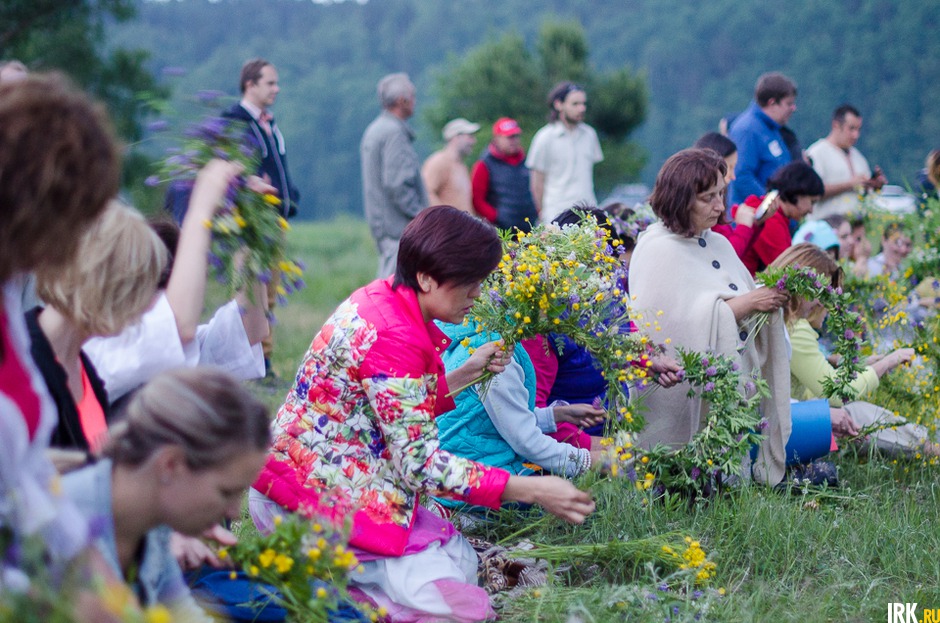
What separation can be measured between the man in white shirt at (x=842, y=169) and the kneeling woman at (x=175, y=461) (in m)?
6.77

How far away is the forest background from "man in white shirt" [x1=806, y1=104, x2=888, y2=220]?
9.29 m

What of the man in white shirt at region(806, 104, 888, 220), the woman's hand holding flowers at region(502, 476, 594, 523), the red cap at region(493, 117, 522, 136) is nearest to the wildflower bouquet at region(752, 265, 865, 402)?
the woman's hand holding flowers at region(502, 476, 594, 523)

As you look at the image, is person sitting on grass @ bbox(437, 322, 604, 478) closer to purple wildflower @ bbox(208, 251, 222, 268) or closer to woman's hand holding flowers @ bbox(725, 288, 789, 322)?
woman's hand holding flowers @ bbox(725, 288, 789, 322)

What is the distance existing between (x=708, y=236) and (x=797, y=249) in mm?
455

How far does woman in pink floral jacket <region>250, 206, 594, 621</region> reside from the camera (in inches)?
115

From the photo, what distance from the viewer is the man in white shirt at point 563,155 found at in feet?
30.0

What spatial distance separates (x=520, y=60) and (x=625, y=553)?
25.7 m

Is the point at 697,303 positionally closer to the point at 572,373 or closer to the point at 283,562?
the point at 572,373

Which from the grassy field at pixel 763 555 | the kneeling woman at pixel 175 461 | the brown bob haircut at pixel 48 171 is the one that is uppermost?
the brown bob haircut at pixel 48 171

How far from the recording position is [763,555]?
367 centimetres

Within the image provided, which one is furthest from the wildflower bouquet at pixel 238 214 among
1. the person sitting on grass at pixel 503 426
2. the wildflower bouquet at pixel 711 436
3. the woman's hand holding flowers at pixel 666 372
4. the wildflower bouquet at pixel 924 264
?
the wildflower bouquet at pixel 924 264

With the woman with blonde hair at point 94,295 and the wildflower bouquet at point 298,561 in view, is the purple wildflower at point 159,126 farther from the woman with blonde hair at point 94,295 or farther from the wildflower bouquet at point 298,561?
the wildflower bouquet at point 298,561

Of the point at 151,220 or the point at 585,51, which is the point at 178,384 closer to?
the point at 151,220

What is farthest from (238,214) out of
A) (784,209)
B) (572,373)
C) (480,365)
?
(784,209)
